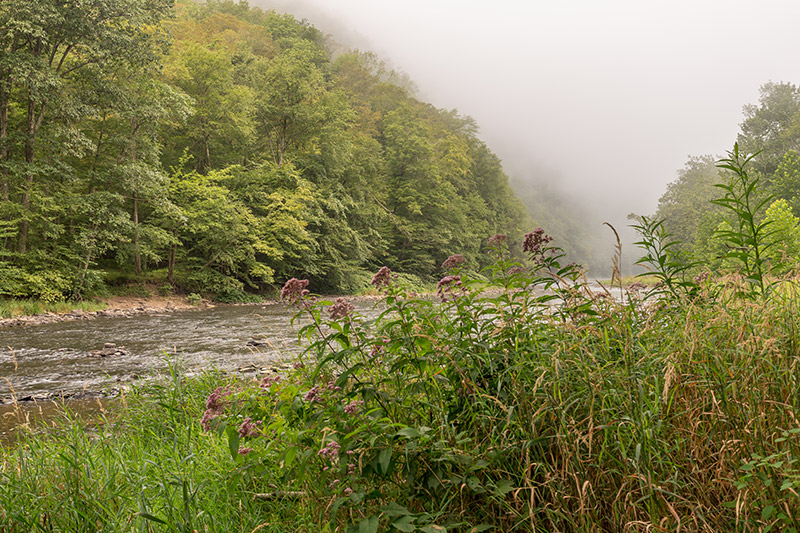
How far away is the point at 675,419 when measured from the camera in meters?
1.92

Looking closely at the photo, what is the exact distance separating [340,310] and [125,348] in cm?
983

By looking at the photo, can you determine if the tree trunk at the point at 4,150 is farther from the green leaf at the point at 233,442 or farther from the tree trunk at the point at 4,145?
the green leaf at the point at 233,442

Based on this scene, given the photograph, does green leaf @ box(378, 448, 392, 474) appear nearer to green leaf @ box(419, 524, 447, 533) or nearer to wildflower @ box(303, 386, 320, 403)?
green leaf @ box(419, 524, 447, 533)

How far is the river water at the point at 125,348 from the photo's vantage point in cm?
707

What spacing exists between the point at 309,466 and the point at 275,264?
24226 millimetres

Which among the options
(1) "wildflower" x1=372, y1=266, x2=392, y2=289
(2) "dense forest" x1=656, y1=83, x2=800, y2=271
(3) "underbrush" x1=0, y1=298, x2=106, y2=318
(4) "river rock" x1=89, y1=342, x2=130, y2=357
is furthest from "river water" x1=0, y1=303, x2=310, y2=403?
(2) "dense forest" x1=656, y1=83, x2=800, y2=271

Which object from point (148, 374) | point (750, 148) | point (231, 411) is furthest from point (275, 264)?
point (750, 148)

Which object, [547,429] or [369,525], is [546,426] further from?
[369,525]

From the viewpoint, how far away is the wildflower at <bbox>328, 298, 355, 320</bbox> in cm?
208

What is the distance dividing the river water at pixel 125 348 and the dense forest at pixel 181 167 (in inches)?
167

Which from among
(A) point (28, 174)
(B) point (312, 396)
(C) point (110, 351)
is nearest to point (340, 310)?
(B) point (312, 396)

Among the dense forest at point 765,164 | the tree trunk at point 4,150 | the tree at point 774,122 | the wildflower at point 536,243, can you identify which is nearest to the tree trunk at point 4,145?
the tree trunk at point 4,150

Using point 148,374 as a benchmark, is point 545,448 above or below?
above

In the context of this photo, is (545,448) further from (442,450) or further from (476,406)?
(442,450)
